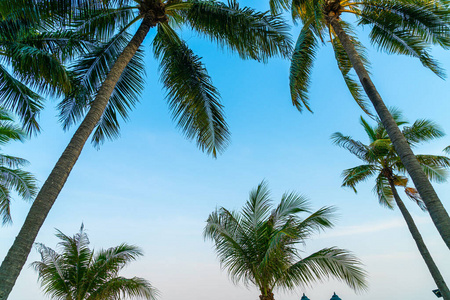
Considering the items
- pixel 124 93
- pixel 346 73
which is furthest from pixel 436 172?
pixel 124 93

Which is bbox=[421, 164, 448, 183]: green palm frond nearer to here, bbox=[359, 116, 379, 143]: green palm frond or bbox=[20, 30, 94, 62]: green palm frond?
bbox=[359, 116, 379, 143]: green palm frond

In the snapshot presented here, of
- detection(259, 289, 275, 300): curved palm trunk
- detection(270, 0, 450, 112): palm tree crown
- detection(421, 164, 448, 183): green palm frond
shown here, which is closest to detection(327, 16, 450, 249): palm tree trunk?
detection(270, 0, 450, 112): palm tree crown

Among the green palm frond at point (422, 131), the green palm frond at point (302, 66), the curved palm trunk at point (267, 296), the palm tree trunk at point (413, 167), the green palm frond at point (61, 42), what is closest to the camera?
the palm tree trunk at point (413, 167)

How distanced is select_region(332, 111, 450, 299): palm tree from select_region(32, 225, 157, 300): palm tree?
34.1ft

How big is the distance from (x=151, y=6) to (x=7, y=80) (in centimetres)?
424

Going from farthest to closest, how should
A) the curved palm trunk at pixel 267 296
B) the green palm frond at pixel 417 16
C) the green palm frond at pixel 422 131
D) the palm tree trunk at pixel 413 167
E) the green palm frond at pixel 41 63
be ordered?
the green palm frond at pixel 422 131 → the curved palm trunk at pixel 267 296 → the green palm frond at pixel 417 16 → the green palm frond at pixel 41 63 → the palm tree trunk at pixel 413 167

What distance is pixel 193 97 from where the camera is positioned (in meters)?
8.20

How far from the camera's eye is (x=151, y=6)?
23.2 ft

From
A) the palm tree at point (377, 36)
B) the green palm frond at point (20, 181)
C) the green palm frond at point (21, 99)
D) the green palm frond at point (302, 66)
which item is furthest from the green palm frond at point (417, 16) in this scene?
the green palm frond at point (20, 181)

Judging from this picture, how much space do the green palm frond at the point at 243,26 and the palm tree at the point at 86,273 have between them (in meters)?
8.35

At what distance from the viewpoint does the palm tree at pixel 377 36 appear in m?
6.58

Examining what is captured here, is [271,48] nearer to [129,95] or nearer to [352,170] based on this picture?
[129,95]

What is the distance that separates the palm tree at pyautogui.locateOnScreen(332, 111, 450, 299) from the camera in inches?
492

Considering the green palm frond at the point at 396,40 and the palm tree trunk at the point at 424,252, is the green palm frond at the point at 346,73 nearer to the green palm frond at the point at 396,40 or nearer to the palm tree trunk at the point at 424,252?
the green palm frond at the point at 396,40
